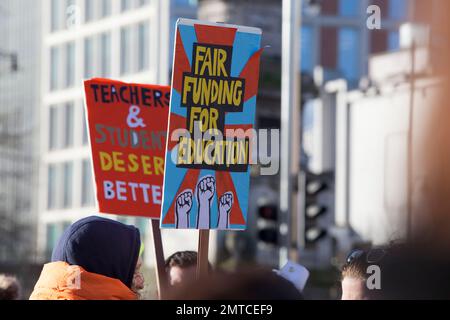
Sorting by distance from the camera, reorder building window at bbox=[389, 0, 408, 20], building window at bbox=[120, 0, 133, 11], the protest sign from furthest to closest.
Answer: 1. building window at bbox=[120, 0, 133, 11]
2. building window at bbox=[389, 0, 408, 20]
3. the protest sign

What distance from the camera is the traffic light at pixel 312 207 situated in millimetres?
16392

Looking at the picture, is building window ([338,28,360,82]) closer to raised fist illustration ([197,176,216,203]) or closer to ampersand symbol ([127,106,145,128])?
ampersand symbol ([127,106,145,128])

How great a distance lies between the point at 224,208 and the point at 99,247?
756 millimetres

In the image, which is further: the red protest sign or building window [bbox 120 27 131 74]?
building window [bbox 120 27 131 74]

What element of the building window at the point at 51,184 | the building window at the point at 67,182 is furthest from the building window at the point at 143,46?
the building window at the point at 51,184

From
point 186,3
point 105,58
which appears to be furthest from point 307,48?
point 105,58

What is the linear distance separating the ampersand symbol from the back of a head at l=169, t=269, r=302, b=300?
2.40 m

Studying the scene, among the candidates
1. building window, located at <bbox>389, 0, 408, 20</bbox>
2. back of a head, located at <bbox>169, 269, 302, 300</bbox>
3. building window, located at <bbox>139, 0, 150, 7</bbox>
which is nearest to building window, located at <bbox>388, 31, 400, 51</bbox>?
building window, located at <bbox>139, 0, 150, 7</bbox>

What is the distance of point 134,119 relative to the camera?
5.86 metres

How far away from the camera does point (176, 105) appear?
4.59 m

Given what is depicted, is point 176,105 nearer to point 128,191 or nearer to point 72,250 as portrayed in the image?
point 72,250

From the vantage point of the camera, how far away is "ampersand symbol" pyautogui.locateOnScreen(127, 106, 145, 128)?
5828mm

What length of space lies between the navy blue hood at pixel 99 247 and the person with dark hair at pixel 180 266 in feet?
3.76
